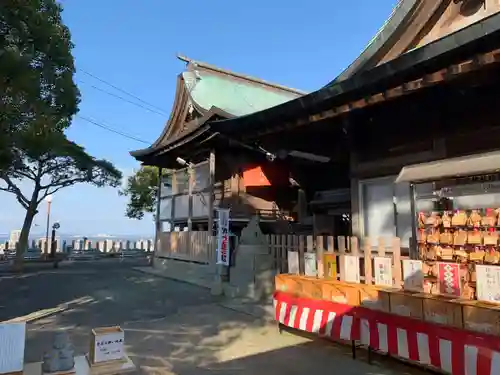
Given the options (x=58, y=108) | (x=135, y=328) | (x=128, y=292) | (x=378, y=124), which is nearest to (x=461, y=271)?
(x=378, y=124)

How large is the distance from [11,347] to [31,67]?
5.76 meters

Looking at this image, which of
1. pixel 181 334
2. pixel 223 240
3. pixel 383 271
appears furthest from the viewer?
pixel 223 240

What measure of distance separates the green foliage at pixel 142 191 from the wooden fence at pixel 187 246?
11.1 metres

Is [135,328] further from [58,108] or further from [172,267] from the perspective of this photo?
[172,267]

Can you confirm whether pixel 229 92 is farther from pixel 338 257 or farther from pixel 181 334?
pixel 338 257

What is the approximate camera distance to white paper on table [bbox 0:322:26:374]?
8.96 ft

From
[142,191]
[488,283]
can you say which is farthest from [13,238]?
[488,283]

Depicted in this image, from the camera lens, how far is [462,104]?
19.5 feet

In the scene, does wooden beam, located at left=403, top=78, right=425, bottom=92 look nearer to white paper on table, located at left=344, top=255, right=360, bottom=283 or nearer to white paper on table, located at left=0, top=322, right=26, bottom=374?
white paper on table, located at left=344, top=255, right=360, bottom=283

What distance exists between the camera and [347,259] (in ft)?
18.6

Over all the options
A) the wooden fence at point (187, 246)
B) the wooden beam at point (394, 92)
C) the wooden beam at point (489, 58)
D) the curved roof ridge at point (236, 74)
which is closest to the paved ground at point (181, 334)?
the wooden fence at point (187, 246)

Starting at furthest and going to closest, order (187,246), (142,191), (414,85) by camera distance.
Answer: (142,191) < (187,246) < (414,85)

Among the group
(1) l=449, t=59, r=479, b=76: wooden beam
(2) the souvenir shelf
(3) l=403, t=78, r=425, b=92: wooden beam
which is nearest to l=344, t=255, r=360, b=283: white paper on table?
(2) the souvenir shelf

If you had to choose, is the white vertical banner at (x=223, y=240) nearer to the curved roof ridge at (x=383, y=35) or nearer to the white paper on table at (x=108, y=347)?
the curved roof ridge at (x=383, y=35)
